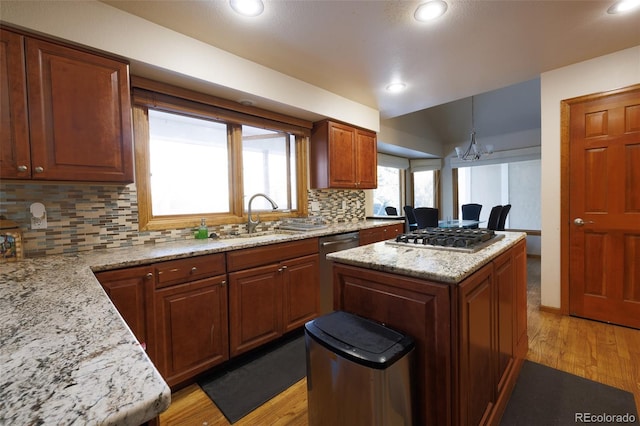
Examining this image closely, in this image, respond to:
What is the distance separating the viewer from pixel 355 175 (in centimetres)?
353

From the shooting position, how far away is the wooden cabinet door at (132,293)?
4.94 ft

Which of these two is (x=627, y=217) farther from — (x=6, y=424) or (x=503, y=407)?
(x=6, y=424)

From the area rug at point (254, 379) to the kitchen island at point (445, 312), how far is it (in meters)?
0.81

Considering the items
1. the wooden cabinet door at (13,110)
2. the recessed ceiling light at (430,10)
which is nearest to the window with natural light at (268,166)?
the wooden cabinet door at (13,110)

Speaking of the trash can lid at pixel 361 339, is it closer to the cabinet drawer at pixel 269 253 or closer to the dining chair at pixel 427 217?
the cabinet drawer at pixel 269 253

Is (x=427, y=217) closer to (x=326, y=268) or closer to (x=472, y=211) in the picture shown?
(x=472, y=211)

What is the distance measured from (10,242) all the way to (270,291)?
5.01 ft

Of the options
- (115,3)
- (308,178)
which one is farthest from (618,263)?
(115,3)

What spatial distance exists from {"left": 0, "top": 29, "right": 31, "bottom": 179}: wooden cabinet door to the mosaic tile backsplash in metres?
0.31

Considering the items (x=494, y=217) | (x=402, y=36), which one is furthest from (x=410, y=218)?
(x=402, y=36)

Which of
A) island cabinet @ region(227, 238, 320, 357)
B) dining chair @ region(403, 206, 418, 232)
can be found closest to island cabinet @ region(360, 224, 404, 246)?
island cabinet @ region(227, 238, 320, 357)

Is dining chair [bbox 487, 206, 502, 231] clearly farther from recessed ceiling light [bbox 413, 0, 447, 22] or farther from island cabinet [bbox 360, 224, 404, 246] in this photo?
recessed ceiling light [bbox 413, 0, 447, 22]

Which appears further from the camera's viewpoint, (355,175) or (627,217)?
(355,175)

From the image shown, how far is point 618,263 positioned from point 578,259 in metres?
0.26
